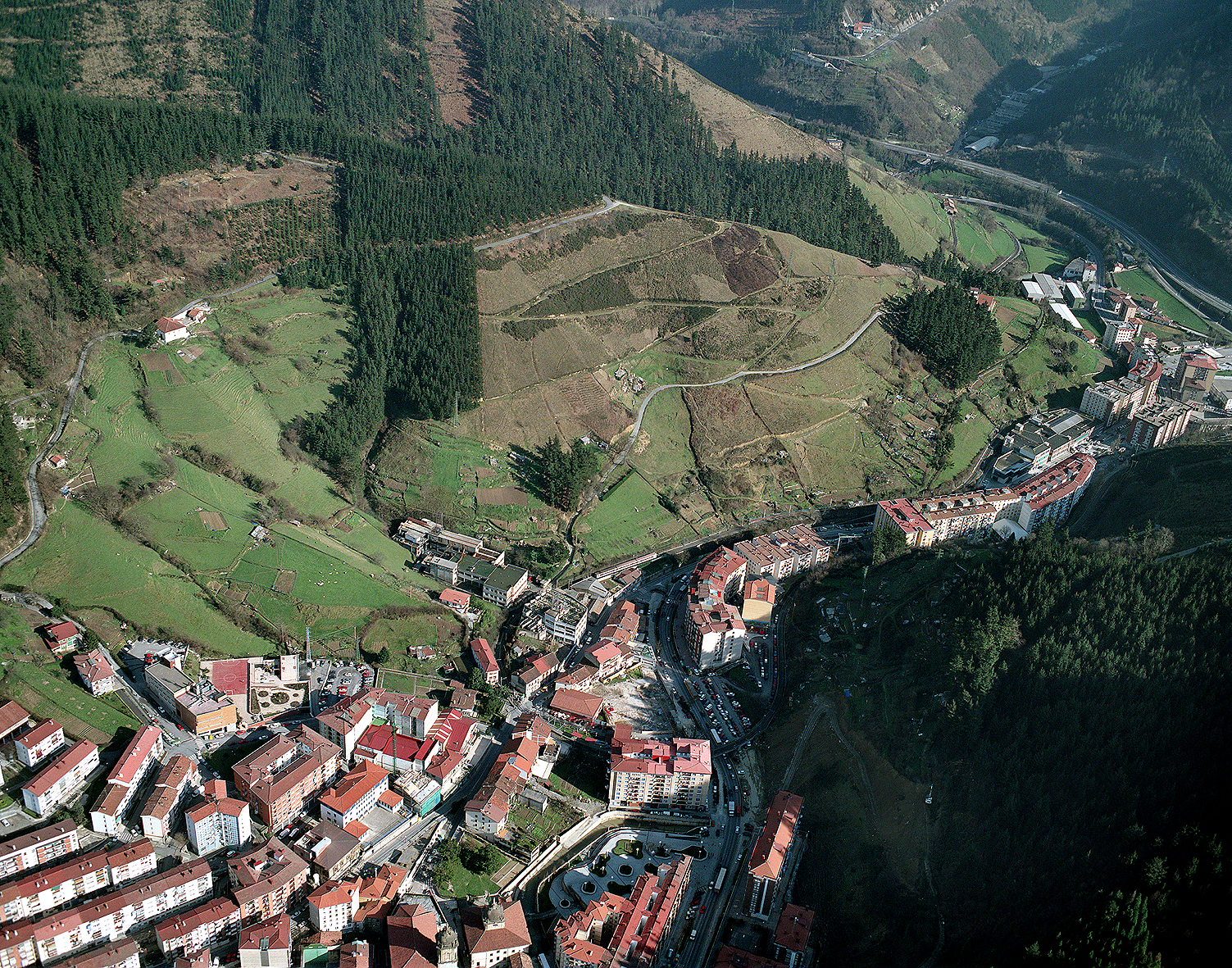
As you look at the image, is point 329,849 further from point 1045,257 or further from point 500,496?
point 1045,257

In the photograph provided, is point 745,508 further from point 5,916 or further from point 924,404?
point 5,916

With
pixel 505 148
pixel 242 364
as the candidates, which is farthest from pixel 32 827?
pixel 505 148

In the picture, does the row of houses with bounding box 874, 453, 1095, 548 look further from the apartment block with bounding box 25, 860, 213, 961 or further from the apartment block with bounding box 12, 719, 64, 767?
the apartment block with bounding box 12, 719, 64, 767

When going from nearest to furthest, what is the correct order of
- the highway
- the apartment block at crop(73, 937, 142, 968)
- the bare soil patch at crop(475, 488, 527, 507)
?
1. the apartment block at crop(73, 937, 142, 968)
2. the bare soil patch at crop(475, 488, 527, 507)
3. the highway

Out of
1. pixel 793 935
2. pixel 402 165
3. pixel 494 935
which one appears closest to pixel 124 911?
pixel 494 935

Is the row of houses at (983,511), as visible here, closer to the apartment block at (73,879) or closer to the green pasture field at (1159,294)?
the green pasture field at (1159,294)

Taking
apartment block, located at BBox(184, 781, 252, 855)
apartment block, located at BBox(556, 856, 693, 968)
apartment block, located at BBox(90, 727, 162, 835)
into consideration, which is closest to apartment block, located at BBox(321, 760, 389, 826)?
apartment block, located at BBox(184, 781, 252, 855)

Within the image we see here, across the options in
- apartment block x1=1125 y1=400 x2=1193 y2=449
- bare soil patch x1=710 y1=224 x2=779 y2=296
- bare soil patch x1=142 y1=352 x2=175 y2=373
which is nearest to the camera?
bare soil patch x1=142 y1=352 x2=175 y2=373
